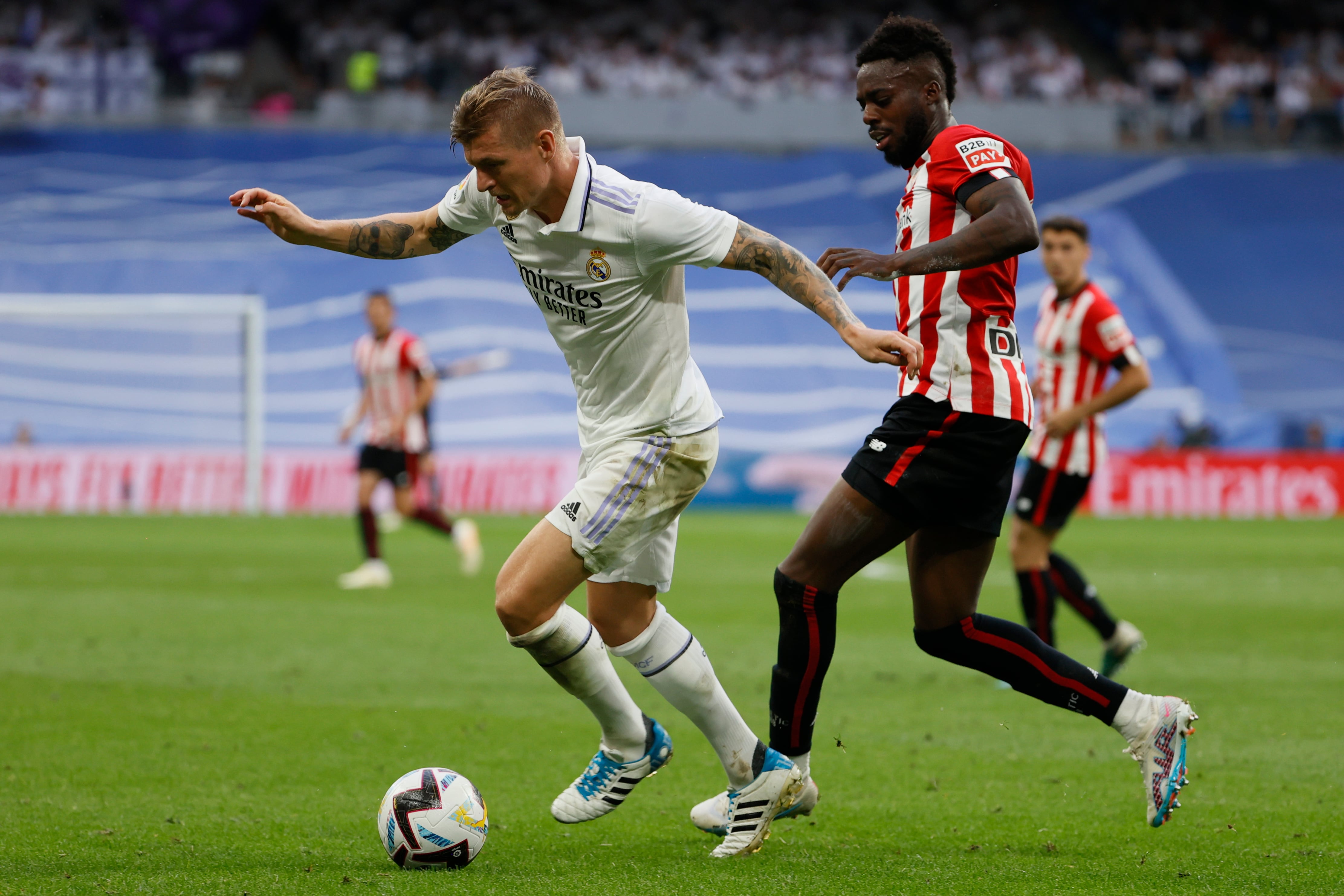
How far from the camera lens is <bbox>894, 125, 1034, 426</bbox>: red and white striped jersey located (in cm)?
433

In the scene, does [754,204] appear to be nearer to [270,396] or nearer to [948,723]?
[270,396]

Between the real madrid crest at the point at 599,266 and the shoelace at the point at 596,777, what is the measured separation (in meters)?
1.49

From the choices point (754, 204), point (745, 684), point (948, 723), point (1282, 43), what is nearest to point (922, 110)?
point (948, 723)

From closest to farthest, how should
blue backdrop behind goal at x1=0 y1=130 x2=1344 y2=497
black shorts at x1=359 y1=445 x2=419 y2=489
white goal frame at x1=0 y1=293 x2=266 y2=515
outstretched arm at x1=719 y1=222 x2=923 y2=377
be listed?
outstretched arm at x1=719 y1=222 x2=923 y2=377, black shorts at x1=359 y1=445 x2=419 y2=489, white goal frame at x1=0 y1=293 x2=266 y2=515, blue backdrop behind goal at x1=0 y1=130 x2=1344 y2=497

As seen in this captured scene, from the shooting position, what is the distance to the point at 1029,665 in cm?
446

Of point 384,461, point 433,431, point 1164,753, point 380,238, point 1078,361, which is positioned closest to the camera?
point 1164,753

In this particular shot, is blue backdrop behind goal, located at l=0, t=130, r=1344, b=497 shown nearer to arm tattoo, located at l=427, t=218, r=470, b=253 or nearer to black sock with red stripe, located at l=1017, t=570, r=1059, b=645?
black sock with red stripe, located at l=1017, t=570, r=1059, b=645

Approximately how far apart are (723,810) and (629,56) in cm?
2895

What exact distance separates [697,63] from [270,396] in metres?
11.8

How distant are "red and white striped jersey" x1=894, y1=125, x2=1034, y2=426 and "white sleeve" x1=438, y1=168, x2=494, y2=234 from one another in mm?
1264

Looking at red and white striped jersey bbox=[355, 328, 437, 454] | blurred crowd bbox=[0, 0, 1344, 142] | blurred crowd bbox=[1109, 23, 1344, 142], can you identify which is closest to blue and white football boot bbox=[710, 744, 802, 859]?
red and white striped jersey bbox=[355, 328, 437, 454]

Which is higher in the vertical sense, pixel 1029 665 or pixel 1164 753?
pixel 1029 665

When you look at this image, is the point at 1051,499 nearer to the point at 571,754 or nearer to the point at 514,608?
the point at 571,754

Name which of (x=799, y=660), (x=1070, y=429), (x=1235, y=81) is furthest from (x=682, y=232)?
(x=1235, y=81)
